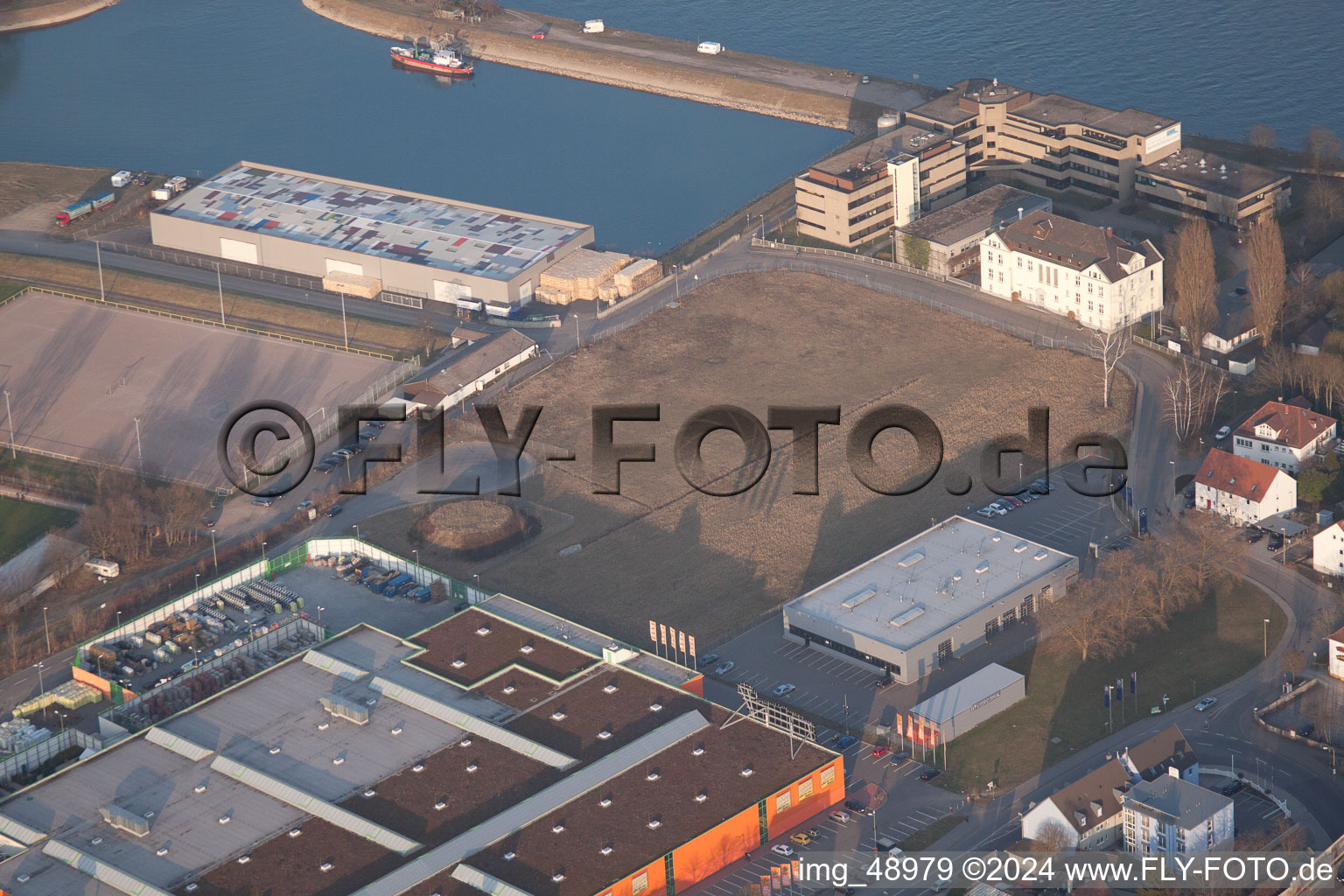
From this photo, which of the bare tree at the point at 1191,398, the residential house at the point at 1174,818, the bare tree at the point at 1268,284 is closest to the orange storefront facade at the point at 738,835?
the residential house at the point at 1174,818

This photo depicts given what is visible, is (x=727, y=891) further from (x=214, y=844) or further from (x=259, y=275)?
(x=259, y=275)

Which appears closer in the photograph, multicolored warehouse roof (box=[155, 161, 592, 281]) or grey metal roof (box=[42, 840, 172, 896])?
grey metal roof (box=[42, 840, 172, 896])

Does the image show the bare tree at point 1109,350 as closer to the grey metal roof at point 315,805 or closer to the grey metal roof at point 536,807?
the grey metal roof at point 536,807

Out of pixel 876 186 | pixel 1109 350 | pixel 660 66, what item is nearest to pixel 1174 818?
pixel 1109 350

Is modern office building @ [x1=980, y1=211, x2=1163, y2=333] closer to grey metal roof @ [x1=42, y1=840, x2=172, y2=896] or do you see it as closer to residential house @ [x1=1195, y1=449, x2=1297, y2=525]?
residential house @ [x1=1195, y1=449, x2=1297, y2=525]

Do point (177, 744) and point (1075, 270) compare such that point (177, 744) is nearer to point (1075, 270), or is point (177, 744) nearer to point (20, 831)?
point (20, 831)

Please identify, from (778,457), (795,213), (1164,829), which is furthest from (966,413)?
(1164,829)

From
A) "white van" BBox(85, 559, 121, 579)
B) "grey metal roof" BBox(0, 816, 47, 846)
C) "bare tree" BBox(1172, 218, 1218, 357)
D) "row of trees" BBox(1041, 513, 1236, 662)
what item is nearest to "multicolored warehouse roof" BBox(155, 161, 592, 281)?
"white van" BBox(85, 559, 121, 579)
